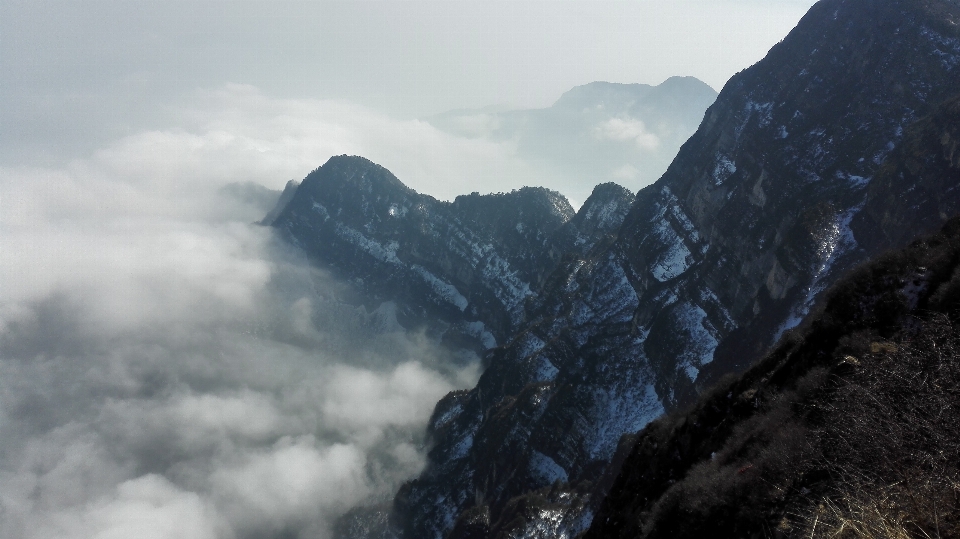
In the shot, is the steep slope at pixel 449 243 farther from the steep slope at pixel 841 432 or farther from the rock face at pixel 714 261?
the steep slope at pixel 841 432

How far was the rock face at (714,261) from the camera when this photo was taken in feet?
191

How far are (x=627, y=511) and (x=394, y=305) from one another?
510ft

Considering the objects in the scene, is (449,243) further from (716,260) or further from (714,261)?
(716,260)

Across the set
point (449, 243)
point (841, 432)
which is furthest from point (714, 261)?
point (449, 243)

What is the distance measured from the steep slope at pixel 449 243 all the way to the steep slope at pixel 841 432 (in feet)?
360

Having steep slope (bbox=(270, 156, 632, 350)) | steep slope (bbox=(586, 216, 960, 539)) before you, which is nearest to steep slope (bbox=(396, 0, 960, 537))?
steep slope (bbox=(586, 216, 960, 539))

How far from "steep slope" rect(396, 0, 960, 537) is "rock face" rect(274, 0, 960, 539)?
9.3 inches

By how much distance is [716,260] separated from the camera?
75.2 m

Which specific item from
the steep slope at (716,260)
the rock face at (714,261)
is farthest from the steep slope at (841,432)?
the steep slope at (716,260)

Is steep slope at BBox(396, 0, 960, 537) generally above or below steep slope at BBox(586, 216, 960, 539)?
above

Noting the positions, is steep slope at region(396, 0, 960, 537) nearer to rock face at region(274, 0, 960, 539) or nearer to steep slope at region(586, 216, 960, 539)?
rock face at region(274, 0, 960, 539)

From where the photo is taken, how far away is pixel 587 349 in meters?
87.9

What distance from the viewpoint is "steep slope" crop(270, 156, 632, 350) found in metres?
153

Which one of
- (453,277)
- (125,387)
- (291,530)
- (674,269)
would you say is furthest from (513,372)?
(125,387)
